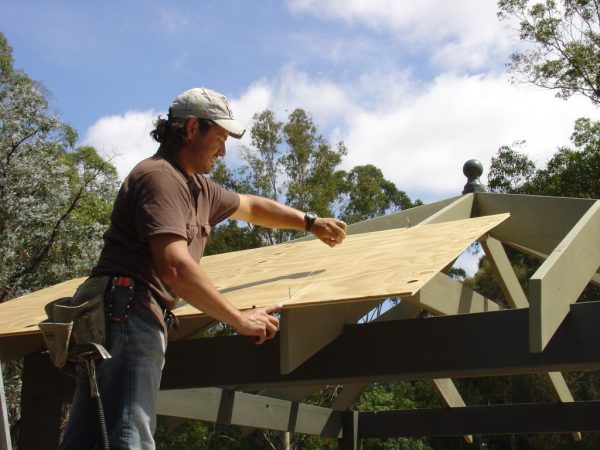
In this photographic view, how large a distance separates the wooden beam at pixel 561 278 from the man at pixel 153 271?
908 millimetres

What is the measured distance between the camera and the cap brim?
249 centimetres

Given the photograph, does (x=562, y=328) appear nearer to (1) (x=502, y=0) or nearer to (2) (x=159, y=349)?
(2) (x=159, y=349)

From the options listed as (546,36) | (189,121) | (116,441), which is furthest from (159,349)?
(546,36)

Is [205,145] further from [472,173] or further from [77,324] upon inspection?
[472,173]

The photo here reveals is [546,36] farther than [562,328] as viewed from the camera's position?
Yes

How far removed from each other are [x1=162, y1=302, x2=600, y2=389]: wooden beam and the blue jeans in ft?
3.86

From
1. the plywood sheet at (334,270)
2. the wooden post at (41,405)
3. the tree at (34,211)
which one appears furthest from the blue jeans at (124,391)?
the tree at (34,211)

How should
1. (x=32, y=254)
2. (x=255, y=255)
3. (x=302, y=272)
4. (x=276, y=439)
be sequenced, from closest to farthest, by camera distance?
(x=302, y=272) < (x=255, y=255) < (x=32, y=254) < (x=276, y=439)

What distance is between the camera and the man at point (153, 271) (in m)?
2.12

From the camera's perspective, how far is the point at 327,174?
21016 mm

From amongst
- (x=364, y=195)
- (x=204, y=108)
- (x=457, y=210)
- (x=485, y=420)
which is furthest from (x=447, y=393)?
(x=364, y=195)

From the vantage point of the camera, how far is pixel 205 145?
252cm

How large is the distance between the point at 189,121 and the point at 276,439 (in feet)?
58.3

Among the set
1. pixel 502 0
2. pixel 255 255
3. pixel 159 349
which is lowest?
pixel 159 349
